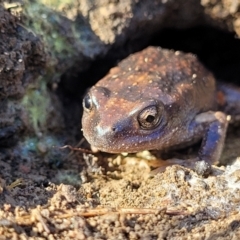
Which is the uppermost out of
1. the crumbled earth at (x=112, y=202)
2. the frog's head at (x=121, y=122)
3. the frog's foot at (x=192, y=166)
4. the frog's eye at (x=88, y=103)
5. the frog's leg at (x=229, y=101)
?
the frog's leg at (x=229, y=101)

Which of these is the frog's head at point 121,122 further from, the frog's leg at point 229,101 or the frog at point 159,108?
the frog's leg at point 229,101

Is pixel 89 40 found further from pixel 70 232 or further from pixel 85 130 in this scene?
pixel 70 232

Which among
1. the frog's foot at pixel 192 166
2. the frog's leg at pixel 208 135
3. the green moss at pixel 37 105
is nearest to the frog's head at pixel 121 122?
the frog's foot at pixel 192 166

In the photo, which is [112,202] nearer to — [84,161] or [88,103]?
[84,161]

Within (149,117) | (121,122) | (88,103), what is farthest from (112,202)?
(88,103)

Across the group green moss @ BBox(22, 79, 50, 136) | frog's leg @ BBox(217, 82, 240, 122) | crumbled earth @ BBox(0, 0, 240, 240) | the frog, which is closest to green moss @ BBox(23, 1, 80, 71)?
crumbled earth @ BBox(0, 0, 240, 240)

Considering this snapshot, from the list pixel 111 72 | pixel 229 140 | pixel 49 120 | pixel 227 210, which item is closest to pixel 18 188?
pixel 49 120
